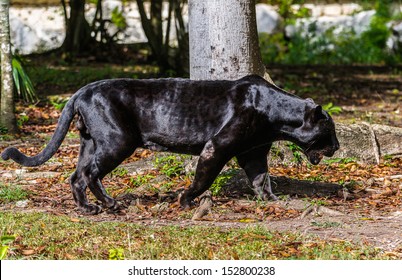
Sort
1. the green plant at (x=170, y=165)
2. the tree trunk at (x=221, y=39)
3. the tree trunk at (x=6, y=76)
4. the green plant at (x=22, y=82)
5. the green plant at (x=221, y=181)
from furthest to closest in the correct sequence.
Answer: the green plant at (x=22, y=82) < the tree trunk at (x=6, y=76) < the green plant at (x=170, y=165) < the tree trunk at (x=221, y=39) < the green plant at (x=221, y=181)

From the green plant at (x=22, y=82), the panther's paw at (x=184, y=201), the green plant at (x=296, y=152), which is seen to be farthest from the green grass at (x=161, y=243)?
the green plant at (x=22, y=82)

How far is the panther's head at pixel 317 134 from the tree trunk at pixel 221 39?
53.4 inches

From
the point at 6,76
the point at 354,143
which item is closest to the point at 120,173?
the point at 354,143

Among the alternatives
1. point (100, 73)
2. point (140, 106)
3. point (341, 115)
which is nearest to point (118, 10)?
point (100, 73)

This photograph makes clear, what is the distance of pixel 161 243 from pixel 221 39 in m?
3.07

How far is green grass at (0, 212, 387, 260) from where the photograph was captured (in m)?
6.05

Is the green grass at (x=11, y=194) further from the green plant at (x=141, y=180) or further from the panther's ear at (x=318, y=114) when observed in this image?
the panther's ear at (x=318, y=114)

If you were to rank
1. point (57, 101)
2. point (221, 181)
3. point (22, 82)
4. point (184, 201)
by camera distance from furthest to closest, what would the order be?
point (57, 101), point (22, 82), point (221, 181), point (184, 201)

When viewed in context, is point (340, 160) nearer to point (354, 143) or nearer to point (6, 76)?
point (354, 143)

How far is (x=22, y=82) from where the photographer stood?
13266 mm

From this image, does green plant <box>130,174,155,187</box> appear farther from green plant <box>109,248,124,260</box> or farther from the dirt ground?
green plant <box>109,248,124,260</box>

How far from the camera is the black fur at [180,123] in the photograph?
24.3ft

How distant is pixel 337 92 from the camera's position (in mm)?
16047

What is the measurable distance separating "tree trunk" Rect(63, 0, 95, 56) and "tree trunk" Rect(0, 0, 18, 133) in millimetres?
7488
